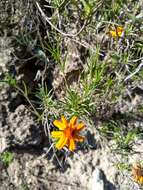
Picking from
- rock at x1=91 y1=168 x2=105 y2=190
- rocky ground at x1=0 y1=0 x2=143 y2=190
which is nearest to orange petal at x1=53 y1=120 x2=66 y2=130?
rocky ground at x1=0 y1=0 x2=143 y2=190

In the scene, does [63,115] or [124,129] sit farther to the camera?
[124,129]

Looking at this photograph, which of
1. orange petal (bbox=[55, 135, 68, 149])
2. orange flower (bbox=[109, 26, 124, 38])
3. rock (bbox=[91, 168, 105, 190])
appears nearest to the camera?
orange petal (bbox=[55, 135, 68, 149])

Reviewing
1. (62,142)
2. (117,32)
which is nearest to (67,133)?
(62,142)

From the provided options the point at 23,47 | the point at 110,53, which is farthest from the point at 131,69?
the point at 23,47

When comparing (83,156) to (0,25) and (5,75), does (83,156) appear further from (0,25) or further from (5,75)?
(0,25)

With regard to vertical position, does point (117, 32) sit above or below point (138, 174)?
above

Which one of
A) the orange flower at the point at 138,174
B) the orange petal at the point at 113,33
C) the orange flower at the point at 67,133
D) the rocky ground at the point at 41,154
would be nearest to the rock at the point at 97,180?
the rocky ground at the point at 41,154

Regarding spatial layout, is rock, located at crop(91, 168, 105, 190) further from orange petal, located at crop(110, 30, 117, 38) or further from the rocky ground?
orange petal, located at crop(110, 30, 117, 38)

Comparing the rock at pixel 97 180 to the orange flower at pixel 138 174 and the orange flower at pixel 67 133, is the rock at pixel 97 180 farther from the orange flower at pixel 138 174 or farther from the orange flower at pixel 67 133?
the orange flower at pixel 67 133

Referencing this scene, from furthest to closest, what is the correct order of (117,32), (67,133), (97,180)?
(97,180) → (117,32) → (67,133)

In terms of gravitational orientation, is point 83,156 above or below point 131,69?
below

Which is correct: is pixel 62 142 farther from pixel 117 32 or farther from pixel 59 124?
pixel 117 32
